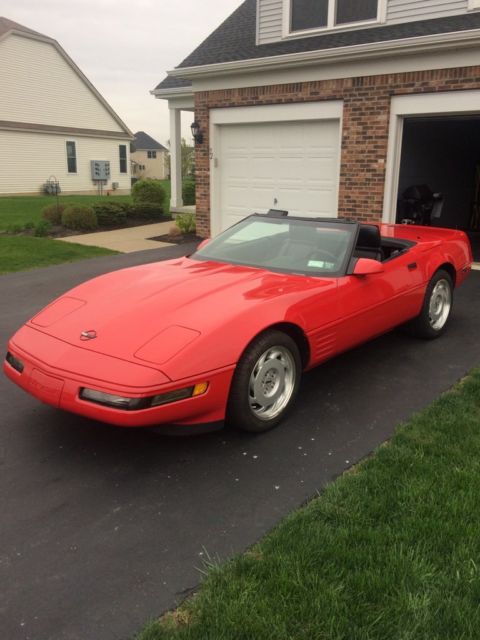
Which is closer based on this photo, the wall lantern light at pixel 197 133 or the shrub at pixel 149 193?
the wall lantern light at pixel 197 133

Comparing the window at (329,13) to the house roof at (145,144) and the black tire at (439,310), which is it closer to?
the black tire at (439,310)

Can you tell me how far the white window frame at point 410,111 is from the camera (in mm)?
8438

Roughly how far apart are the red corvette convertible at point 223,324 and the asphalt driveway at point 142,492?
1.07ft

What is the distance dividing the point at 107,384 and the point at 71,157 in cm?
3195

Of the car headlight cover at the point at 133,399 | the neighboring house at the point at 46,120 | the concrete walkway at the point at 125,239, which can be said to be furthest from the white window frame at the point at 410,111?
the neighboring house at the point at 46,120

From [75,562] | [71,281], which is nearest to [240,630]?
[75,562]

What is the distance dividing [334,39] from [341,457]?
8.83 metres

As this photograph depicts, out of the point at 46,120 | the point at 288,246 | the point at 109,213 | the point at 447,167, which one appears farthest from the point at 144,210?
the point at 46,120

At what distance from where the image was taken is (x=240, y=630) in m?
2.06

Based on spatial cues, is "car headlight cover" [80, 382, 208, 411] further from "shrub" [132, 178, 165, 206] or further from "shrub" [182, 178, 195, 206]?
"shrub" [182, 178, 195, 206]

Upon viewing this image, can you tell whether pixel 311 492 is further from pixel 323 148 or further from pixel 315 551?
pixel 323 148

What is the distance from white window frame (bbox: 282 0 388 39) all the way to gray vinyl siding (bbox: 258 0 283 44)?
7.2 inches

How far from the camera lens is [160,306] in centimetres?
363

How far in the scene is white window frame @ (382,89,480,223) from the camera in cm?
844
